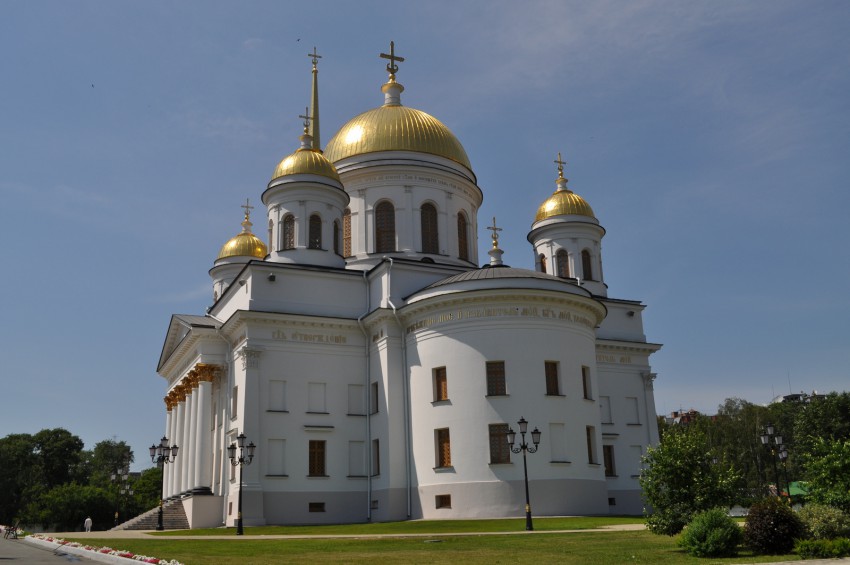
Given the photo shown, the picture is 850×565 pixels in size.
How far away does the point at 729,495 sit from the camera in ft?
56.9

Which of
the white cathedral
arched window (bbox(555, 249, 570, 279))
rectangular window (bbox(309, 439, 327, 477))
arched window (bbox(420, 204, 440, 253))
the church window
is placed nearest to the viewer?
the white cathedral

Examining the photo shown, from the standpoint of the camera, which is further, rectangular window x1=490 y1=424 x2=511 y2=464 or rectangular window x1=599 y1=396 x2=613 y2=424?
rectangular window x1=599 y1=396 x2=613 y2=424

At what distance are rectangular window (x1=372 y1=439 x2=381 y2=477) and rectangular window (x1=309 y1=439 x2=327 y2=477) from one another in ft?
6.69

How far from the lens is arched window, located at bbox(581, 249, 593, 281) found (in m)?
42.8

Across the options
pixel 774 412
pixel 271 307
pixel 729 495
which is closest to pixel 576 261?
pixel 271 307

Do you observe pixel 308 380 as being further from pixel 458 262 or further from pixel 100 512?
pixel 100 512

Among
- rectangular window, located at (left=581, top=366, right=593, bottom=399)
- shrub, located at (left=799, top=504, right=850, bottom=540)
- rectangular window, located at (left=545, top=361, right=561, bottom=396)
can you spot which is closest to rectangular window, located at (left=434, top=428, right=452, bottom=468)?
rectangular window, located at (left=545, top=361, right=561, bottom=396)

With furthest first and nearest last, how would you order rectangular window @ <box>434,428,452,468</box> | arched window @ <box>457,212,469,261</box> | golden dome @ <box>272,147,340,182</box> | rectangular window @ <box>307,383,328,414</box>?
arched window @ <box>457,212,469,261</box>
golden dome @ <box>272,147,340,182</box>
rectangular window @ <box>307,383,328,414</box>
rectangular window @ <box>434,428,452,468</box>

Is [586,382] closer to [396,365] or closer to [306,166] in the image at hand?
[396,365]

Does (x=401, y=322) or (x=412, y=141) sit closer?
(x=401, y=322)

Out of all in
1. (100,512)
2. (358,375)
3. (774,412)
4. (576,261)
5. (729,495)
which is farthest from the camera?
(774,412)

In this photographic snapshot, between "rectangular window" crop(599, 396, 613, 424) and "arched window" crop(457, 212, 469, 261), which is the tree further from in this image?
"arched window" crop(457, 212, 469, 261)

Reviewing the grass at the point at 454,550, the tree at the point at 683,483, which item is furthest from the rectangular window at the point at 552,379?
the tree at the point at 683,483

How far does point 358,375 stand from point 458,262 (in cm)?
881
